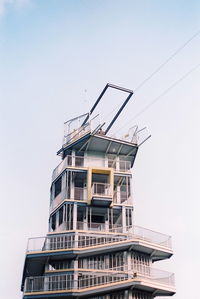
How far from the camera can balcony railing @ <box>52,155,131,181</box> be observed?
51.8m

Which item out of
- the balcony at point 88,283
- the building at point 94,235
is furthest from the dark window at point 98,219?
the balcony at point 88,283

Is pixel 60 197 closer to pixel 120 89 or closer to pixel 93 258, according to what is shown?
pixel 93 258

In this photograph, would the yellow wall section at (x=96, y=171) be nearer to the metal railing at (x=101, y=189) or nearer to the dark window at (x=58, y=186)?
the metal railing at (x=101, y=189)

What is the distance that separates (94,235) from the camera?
46.0 m

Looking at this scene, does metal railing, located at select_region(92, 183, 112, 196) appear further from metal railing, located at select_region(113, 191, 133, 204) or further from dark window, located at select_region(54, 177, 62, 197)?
dark window, located at select_region(54, 177, 62, 197)

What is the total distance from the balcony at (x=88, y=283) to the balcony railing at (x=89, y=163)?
40.0ft

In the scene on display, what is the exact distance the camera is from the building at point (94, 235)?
43156 millimetres

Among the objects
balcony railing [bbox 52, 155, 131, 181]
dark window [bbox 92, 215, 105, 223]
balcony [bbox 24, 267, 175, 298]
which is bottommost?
balcony [bbox 24, 267, 175, 298]

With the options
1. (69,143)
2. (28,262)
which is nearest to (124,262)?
(28,262)

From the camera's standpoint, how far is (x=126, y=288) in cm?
4256

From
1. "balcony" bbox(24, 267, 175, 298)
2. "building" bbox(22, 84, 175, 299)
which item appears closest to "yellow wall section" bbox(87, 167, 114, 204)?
"building" bbox(22, 84, 175, 299)

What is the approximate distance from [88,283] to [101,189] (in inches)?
408

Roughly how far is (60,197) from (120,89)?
501 inches

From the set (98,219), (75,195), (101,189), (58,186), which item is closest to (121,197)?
(101,189)
